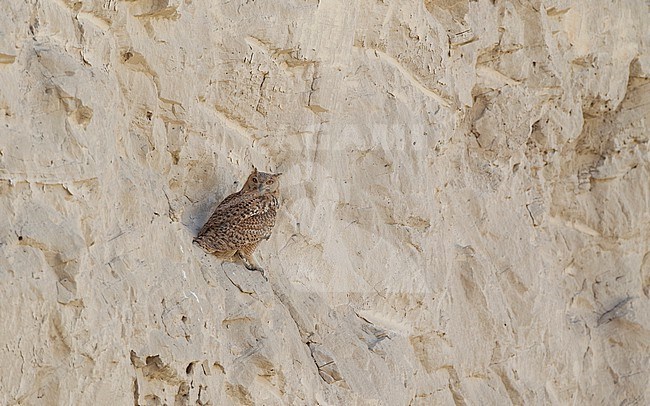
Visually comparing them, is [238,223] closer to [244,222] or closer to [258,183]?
[244,222]

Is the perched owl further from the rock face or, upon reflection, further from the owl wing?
the rock face

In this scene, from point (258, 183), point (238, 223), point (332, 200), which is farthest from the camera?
point (332, 200)

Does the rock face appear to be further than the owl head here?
No

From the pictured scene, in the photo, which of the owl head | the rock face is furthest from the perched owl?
the rock face

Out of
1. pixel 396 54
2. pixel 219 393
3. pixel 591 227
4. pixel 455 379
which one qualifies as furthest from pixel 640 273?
pixel 219 393

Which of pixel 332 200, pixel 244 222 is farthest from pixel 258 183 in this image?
pixel 332 200

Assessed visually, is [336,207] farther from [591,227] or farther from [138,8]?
[591,227]
